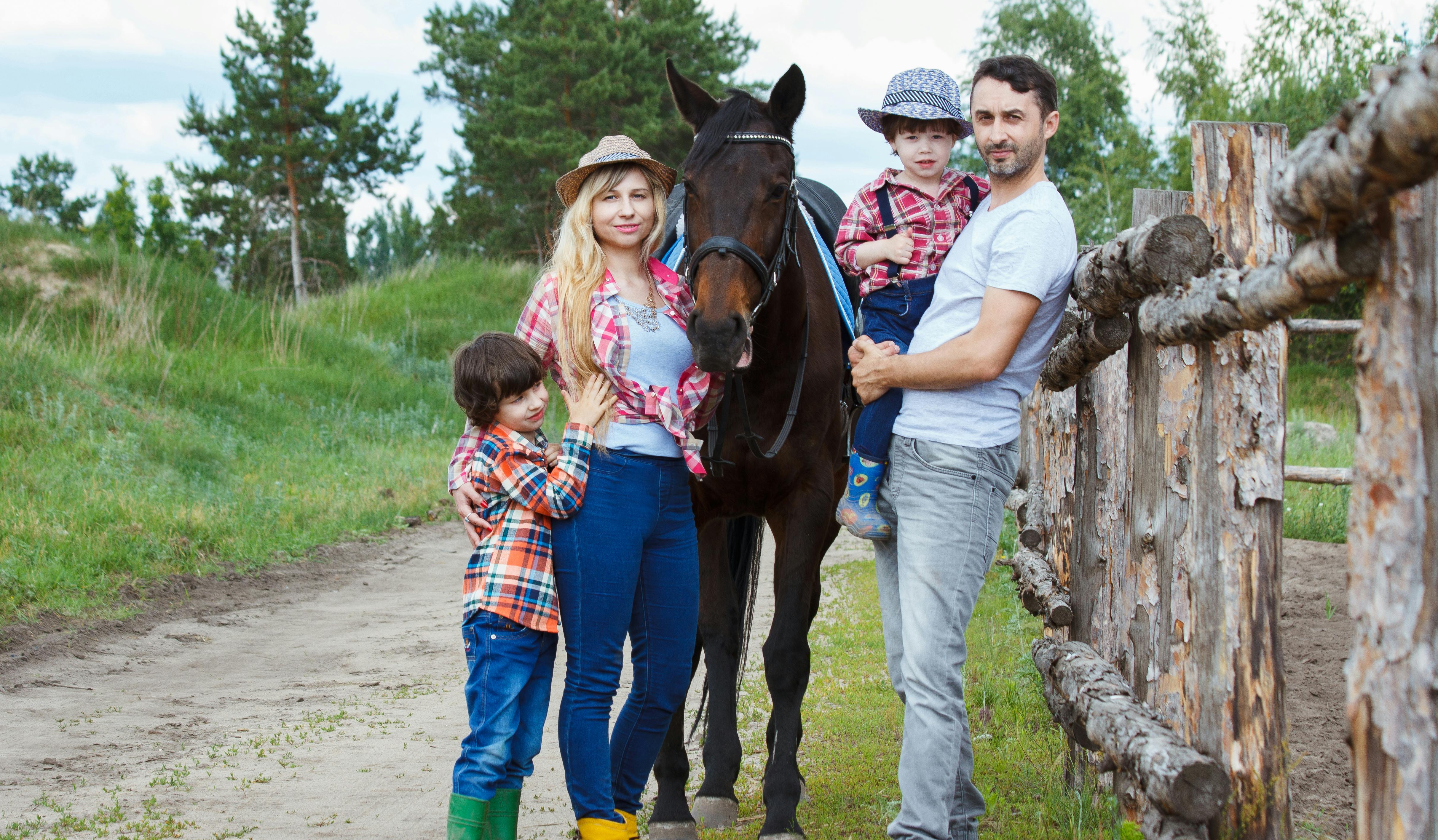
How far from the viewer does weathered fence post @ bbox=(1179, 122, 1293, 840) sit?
212cm

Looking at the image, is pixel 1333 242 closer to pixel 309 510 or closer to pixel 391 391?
pixel 309 510

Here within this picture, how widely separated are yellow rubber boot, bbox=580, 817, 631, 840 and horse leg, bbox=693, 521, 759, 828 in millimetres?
701

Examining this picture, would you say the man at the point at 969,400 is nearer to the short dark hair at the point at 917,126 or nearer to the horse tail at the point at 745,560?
the short dark hair at the point at 917,126

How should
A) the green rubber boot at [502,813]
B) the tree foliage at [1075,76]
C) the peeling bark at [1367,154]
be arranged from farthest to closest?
the tree foliage at [1075,76] < the green rubber boot at [502,813] < the peeling bark at [1367,154]

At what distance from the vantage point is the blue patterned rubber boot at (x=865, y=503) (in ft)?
9.66

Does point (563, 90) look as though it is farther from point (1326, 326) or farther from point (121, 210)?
point (1326, 326)

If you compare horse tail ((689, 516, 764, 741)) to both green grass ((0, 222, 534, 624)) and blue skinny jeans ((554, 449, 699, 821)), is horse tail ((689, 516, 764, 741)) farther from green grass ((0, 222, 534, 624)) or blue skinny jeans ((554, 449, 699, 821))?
green grass ((0, 222, 534, 624))

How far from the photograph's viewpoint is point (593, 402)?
9.40 feet

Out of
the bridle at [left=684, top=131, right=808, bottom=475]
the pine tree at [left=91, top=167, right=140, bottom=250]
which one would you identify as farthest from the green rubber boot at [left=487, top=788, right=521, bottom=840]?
the pine tree at [left=91, top=167, right=140, bottom=250]

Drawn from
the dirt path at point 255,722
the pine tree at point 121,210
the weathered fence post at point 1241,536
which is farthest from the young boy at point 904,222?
the pine tree at point 121,210

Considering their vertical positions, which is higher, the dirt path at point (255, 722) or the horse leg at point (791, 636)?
the horse leg at point (791, 636)

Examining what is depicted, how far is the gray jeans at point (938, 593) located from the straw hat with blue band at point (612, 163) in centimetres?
110

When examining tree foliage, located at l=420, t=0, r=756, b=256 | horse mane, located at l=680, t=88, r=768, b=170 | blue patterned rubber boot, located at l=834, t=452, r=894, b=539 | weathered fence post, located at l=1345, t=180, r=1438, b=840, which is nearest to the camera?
weathered fence post, located at l=1345, t=180, r=1438, b=840

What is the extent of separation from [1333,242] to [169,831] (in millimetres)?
3286
